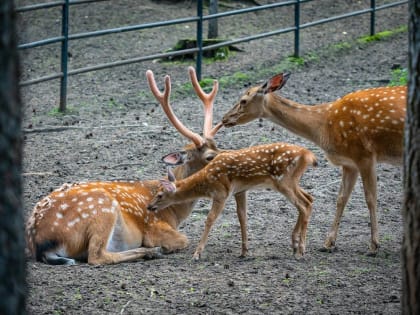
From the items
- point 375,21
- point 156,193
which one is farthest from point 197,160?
point 375,21

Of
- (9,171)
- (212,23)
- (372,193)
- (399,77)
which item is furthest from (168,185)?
(212,23)

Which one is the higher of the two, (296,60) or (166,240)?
(296,60)

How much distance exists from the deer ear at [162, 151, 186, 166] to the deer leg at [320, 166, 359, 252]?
4.24 ft

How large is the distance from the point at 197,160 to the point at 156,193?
0.49 metres

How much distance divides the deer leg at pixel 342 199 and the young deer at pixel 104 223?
1.05m

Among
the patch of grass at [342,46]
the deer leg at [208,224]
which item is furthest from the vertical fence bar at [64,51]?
the patch of grass at [342,46]

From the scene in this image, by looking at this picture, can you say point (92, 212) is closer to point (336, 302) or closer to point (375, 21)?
point (336, 302)

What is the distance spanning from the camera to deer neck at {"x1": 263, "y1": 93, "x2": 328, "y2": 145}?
7259mm

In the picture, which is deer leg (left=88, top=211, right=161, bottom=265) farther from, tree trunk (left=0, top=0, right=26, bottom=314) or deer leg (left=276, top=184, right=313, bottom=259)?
tree trunk (left=0, top=0, right=26, bottom=314)

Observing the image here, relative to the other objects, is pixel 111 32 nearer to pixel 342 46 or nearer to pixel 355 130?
Result: pixel 342 46

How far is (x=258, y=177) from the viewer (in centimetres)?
664

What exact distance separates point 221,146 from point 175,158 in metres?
2.49

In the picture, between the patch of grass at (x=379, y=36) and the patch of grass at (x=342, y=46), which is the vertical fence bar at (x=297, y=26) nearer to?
the patch of grass at (x=342, y=46)

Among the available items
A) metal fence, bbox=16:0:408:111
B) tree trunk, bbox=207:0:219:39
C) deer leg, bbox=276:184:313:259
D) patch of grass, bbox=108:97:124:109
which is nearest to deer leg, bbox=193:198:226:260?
deer leg, bbox=276:184:313:259
